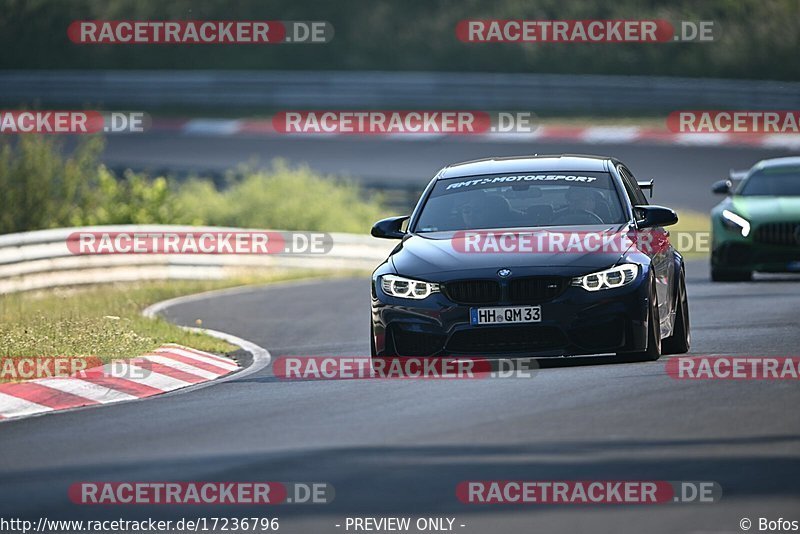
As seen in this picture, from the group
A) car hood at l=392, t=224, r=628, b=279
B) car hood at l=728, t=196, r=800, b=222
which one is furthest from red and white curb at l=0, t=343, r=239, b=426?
car hood at l=728, t=196, r=800, b=222

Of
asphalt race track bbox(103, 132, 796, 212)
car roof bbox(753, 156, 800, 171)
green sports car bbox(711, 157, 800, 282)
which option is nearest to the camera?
green sports car bbox(711, 157, 800, 282)

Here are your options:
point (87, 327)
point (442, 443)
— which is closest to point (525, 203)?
point (442, 443)

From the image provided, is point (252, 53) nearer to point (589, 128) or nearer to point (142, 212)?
point (589, 128)

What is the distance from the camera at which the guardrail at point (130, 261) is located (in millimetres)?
22188

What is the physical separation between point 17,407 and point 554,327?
3.62 meters

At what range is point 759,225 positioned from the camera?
19.9 meters

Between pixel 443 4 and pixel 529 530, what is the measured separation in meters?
43.5

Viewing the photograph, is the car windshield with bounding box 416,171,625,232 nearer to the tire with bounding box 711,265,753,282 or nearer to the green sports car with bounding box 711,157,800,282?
the green sports car with bounding box 711,157,800,282

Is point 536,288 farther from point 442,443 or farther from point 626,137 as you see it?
point 626,137

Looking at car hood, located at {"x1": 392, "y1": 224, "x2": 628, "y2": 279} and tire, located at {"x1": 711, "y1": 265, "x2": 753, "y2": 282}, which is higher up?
car hood, located at {"x1": 392, "y1": 224, "x2": 628, "y2": 279}

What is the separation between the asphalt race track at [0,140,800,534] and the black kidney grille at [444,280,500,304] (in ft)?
1.99

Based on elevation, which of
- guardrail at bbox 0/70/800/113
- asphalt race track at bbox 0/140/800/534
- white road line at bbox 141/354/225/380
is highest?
guardrail at bbox 0/70/800/113

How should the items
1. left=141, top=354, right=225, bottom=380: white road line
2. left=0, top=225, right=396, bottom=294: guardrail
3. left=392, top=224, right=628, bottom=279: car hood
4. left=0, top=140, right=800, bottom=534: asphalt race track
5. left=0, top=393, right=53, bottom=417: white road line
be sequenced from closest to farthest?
1. left=0, top=140, right=800, bottom=534: asphalt race track
2. left=0, top=393, right=53, bottom=417: white road line
3. left=392, top=224, right=628, bottom=279: car hood
4. left=141, top=354, right=225, bottom=380: white road line
5. left=0, top=225, right=396, bottom=294: guardrail

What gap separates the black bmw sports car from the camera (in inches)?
454
